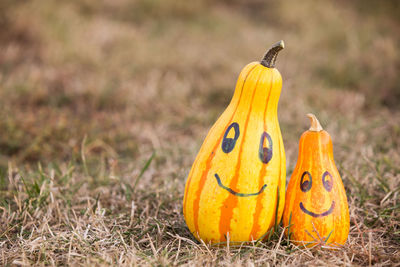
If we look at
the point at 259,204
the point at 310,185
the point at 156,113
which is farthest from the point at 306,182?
the point at 156,113

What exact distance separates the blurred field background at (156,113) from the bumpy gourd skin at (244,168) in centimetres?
17

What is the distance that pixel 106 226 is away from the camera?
87.9 inches

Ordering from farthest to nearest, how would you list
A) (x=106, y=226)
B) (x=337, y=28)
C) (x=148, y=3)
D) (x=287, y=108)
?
(x=148, y=3) → (x=337, y=28) → (x=287, y=108) → (x=106, y=226)

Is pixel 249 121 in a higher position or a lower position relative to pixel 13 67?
higher

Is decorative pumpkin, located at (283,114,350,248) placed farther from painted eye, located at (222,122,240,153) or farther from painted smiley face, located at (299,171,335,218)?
painted eye, located at (222,122,240,153)

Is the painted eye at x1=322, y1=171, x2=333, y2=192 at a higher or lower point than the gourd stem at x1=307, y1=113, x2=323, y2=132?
lower

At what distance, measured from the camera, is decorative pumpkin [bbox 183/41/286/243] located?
1812mm

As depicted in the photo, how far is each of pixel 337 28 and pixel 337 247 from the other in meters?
6.13

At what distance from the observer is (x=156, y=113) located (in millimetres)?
4500

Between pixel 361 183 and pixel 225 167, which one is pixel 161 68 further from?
pixel 225 167

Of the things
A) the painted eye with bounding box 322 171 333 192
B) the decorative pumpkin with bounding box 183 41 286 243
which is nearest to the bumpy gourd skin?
the decorative pumpkin with bounding box 183 41 286 243

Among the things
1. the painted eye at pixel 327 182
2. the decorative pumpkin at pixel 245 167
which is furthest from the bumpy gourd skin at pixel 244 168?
the painted eye at pixel 327 182

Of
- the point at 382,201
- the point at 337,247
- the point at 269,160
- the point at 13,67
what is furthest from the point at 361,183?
the point at 13,67

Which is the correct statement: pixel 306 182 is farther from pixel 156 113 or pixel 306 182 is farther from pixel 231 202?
pixel 156 113
